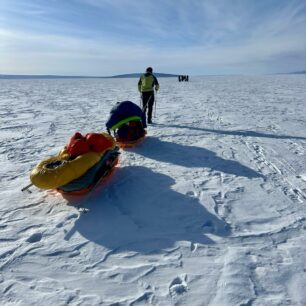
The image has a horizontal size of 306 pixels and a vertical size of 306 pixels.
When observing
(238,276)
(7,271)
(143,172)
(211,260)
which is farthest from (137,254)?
(143,172)

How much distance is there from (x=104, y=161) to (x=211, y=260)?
2.32 meters

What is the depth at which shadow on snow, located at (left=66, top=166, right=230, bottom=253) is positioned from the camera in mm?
3484

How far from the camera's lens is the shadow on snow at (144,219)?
11.4 ft

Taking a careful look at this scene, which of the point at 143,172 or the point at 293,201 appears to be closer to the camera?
the point at 293,201

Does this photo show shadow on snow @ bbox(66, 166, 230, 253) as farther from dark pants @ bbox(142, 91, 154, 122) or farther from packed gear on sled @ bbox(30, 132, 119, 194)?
dark pants @ bbox(142, 91, 154, 122)

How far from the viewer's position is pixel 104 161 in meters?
4.79

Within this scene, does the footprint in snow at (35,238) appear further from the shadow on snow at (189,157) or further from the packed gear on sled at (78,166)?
the shadow on snow at (189,157)

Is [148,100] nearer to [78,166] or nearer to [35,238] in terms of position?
[78,166]

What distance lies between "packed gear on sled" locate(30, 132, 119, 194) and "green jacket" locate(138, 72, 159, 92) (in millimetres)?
4743

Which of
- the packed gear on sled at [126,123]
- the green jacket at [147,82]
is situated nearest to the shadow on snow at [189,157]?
the packed gear on sled at [126,123]

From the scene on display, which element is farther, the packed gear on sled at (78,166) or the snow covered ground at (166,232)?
the packed gear on sled at (78,166)

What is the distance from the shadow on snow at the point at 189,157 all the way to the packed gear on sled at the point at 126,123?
0.29 m

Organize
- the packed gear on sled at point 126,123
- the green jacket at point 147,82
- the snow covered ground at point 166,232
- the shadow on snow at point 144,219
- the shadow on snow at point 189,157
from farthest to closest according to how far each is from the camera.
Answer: the green jacket at point 147,82, the packed gear on sled at point 126,123, the shadow on snow at point 189,157, the shadow on snow at point 144,219, the snow covered ground at point 166,232

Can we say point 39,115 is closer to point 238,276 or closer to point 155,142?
point 155,142
